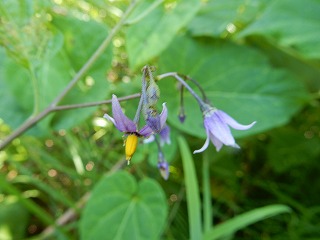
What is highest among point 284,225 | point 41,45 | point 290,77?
point 41,45

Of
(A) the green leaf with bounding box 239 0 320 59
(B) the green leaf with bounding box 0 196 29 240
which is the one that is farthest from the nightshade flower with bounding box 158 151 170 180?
(B) the green leaf with bounding box 0 196 29 240

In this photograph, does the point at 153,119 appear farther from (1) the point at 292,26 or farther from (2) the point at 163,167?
(1) the point at 292,26

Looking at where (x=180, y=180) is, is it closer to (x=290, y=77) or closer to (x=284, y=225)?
(x=284, y=225)

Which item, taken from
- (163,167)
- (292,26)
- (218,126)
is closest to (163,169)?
(163,167)

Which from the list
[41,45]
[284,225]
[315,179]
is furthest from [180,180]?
[41,45]

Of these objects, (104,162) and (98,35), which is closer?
(98,35)

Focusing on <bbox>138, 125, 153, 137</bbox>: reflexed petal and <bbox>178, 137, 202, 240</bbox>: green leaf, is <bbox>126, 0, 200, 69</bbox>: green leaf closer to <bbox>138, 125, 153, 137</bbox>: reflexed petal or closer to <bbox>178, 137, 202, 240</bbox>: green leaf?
<bbox>178, 137, 202, 240</bbox>: green leaf

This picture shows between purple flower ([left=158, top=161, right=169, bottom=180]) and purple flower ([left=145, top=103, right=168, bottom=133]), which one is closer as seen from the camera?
purple flower ([left=145, top=103, right=168, bottom=133])
